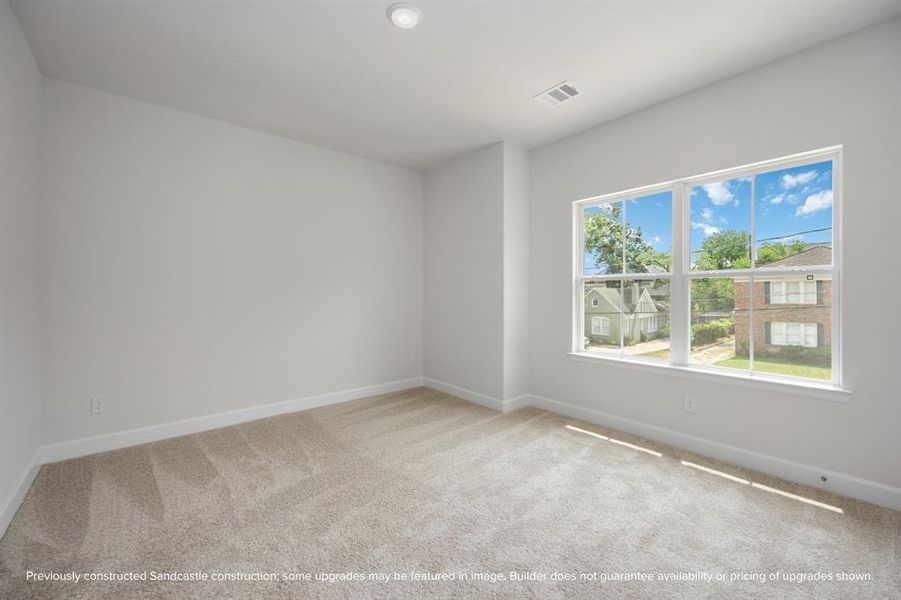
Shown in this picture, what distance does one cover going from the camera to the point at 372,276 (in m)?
4.30

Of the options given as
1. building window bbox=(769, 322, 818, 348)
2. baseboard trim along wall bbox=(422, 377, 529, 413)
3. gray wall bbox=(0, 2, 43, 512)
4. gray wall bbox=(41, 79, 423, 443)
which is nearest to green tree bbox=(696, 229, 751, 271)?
building window bbox=(769, 322, 818, 348)

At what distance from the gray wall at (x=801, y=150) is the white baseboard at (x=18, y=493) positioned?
3.87m

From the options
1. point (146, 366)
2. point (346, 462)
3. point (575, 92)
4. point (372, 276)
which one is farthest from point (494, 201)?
point (146, 366)

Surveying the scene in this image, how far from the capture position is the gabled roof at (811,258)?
236 cm

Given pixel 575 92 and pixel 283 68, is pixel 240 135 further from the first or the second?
pixel 575 92

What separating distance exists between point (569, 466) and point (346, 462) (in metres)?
1.56

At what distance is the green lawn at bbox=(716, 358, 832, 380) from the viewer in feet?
7.78

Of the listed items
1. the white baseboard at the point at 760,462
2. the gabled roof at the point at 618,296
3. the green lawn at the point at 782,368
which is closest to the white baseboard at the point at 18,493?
the white baseboard at the point at 760,462

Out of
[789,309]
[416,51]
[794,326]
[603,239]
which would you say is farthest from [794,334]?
[416,51]

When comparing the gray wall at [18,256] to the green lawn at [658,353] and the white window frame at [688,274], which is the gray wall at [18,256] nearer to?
the white window frame at [688,274]

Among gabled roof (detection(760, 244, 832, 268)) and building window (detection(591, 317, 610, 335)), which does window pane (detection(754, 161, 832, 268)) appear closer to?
gabled roof (detection(760, 244, 832, 268))

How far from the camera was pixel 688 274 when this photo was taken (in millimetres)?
2953

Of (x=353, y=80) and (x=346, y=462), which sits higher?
(x=353, y=80)

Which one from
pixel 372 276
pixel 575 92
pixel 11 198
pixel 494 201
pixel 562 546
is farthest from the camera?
pixel 372 276
